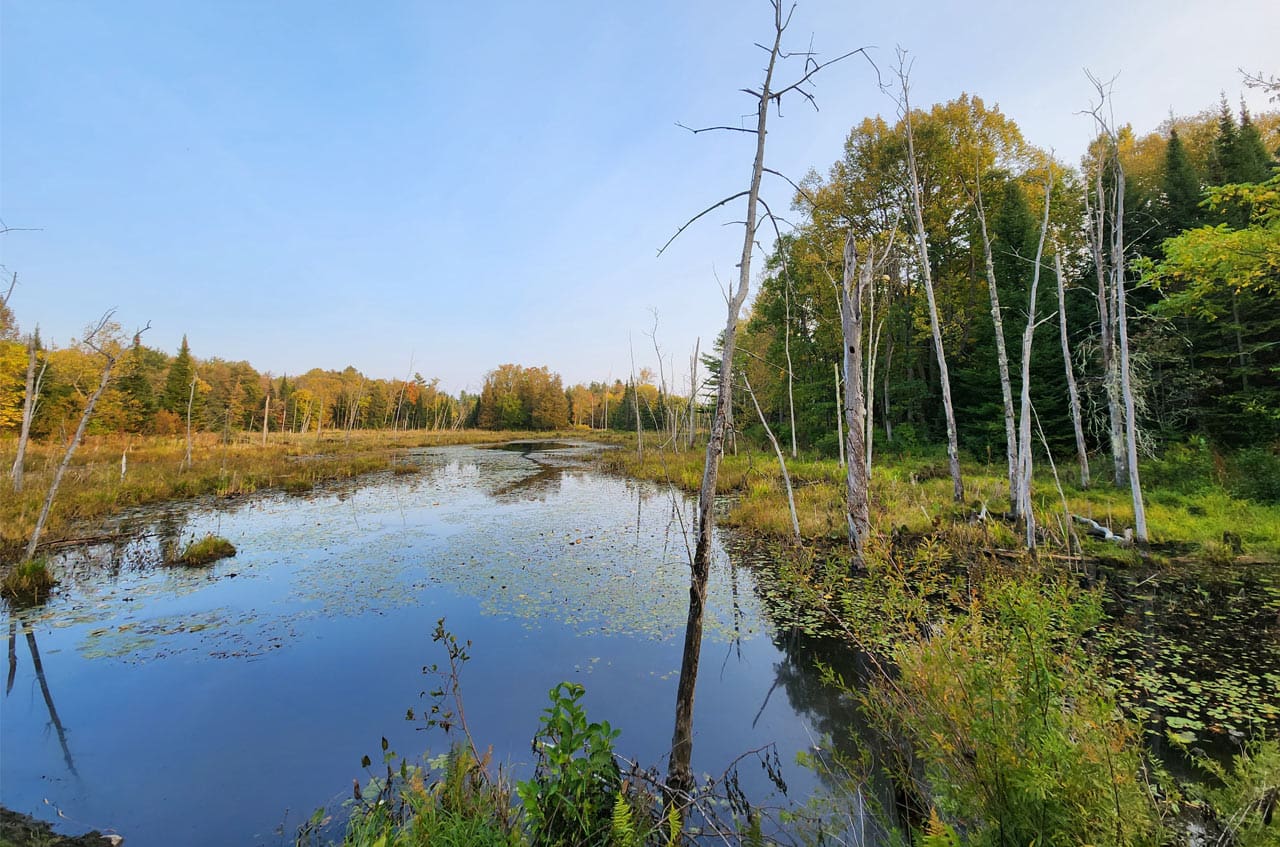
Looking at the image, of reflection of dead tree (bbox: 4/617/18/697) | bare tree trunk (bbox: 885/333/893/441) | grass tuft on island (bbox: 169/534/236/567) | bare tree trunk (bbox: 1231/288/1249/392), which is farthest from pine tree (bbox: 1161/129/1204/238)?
grass tuft on island (bbox: 169/534/236/567)

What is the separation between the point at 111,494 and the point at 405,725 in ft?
48.5

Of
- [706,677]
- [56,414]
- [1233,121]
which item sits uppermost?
[1233,121]

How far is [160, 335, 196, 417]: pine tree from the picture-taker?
114 ft

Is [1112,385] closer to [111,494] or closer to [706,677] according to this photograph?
[706,677]

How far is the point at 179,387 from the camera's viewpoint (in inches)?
1374

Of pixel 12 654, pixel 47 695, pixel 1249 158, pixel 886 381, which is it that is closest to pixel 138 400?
pixel 12 654

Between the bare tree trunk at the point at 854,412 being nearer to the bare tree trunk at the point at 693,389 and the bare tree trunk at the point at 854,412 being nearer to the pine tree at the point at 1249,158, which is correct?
the bare tree trunk at the point at 693,389

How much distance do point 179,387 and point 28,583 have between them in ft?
126

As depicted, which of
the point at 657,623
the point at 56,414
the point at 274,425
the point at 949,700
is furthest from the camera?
the point at 274,425

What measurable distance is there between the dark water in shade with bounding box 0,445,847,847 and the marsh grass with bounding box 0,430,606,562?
2638 mm

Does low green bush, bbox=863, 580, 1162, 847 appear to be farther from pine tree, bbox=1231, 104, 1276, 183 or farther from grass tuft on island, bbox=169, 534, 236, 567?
pine tree, bbox=1231, 104, 1276, 183

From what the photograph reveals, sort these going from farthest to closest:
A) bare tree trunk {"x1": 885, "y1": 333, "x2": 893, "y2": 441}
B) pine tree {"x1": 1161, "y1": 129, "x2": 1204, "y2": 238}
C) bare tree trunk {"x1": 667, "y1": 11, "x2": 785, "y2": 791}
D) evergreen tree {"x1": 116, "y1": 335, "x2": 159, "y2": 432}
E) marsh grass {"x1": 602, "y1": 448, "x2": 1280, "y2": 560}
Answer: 1. evergreen tree {"x1": 116, "y1": 335, "x2": 159, "y2": 432}
2. bare tree trunk {"x1": 885, "y1": 333, "x2": 893, "y2": 441}
3. pine tree {"x1": 1161, "y1": 129, "x2": 1204, "y2": 238}
4. marsh grass {"x1": 602, "y1": 448, "x2": 1280, "y2": 560}
5. bare tree trunk {"x1": 667, "y1": 11, "x2": 785, "y2": 791}

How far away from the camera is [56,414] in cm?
2569

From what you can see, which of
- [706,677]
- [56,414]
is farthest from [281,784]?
[56,414]
